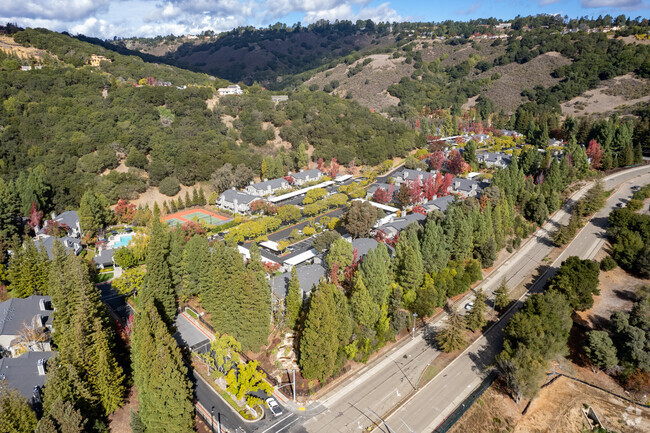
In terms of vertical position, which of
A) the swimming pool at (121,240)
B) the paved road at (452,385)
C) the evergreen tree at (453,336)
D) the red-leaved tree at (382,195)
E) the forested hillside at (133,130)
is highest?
the forested hillside at (133,130)

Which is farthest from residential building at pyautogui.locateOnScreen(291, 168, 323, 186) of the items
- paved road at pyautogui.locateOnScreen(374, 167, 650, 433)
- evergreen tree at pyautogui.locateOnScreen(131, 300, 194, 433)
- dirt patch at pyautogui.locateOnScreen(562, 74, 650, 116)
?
dirt patch at pyautogui.locateOnScreen(562, 74, 650, 116)

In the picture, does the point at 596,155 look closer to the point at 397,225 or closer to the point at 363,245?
the point at 397,225

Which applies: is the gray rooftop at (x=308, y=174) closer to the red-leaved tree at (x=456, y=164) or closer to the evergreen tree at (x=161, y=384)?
the red-leaved tree at (x=456, y=164)

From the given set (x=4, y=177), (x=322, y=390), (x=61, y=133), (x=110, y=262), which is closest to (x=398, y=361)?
(x=322, y=390)

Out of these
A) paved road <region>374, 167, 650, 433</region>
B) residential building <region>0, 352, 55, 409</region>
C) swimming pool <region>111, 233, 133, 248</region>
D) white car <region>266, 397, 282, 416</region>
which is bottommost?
paved road <region>374, 167, 650, 433</region>

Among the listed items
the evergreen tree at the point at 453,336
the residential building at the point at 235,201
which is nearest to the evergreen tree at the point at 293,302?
the evergreen tree at the point at 453,336

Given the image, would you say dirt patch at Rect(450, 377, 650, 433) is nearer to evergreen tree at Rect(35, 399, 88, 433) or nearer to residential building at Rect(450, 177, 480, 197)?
evergreen tree at Rect(35, 399, 88, 433)
